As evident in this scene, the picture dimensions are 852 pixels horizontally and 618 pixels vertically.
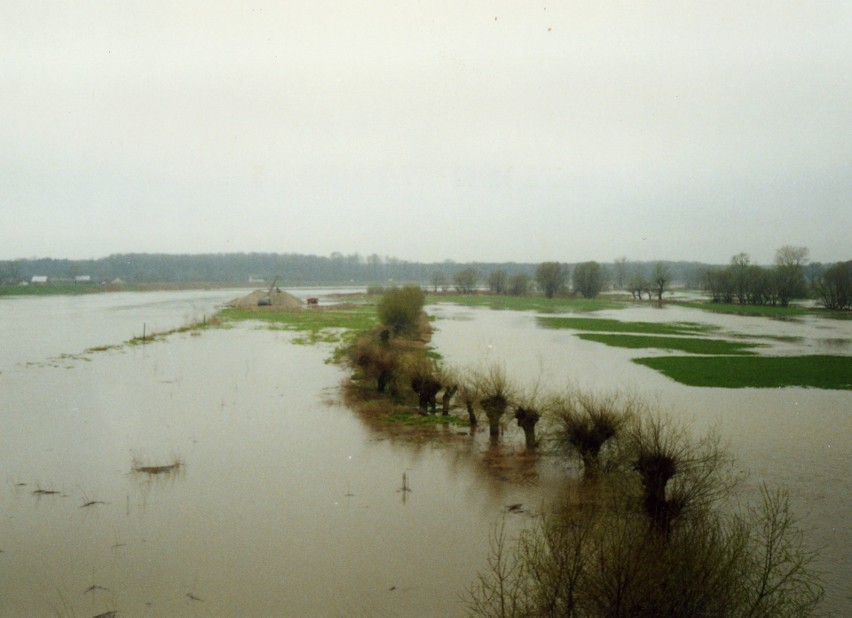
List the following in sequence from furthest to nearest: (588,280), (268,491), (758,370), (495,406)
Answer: (588,280), (758,370), (495,406), (268,491)

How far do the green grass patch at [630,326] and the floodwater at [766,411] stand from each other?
432 centimetres

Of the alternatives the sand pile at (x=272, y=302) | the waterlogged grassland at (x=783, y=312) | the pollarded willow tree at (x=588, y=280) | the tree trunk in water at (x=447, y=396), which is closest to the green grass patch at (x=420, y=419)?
the tree trunk in water at (x=447, y=396)

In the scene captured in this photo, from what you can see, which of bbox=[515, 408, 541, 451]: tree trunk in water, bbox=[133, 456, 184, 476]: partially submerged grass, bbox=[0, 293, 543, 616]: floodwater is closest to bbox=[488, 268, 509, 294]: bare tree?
bbox=[0, 293, 543, 616]: floodwater

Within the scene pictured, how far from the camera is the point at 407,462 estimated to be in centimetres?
1631

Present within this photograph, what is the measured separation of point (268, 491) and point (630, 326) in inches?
1816

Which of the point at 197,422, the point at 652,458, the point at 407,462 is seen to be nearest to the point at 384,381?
the point at 197,422

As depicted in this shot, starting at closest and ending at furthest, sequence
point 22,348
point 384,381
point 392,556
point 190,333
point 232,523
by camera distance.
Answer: point 392,556, point 232,523, point 384,381, point 22,348, point 190,333

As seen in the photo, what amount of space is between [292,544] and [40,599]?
3.87m

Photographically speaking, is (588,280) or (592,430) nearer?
(592,430)

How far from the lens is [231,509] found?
12969 mm

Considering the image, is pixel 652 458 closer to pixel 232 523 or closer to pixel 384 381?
pixel 232 523

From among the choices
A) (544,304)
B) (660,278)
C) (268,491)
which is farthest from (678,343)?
(660,278)

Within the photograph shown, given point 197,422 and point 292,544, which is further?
point 197,422

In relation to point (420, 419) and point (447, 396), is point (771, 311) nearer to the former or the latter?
point (447, 396)
